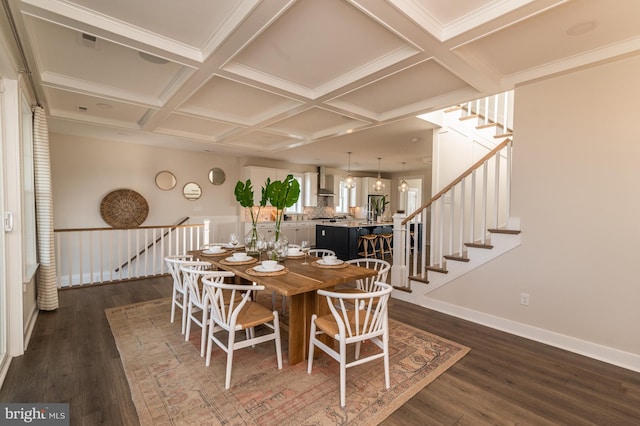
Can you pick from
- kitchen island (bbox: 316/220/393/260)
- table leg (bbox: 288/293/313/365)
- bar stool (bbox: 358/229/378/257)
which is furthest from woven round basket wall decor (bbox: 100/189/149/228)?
table leg (bbox: 288/293/313/365)

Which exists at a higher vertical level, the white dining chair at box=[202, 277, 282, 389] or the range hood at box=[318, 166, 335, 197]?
the range hood at box=[318, 166, 335, 197]

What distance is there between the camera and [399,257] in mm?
4453

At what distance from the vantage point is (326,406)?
198 cm

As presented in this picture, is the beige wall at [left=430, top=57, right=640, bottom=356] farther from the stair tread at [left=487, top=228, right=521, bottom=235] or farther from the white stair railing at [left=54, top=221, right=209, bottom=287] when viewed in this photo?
the white stair railing at [left=54, top=221, right=209, bottom=287]

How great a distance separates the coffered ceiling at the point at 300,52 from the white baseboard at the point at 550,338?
246 cm

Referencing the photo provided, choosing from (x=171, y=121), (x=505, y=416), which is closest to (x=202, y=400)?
(x=505, y=416)

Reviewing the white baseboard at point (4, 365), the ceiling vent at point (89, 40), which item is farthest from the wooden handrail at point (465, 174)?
the white baseboard at point (4, 365)

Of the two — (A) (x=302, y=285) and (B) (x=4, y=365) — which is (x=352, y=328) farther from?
(B) (x=4, y=365)

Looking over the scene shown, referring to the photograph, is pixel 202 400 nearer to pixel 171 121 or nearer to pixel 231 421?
pixel 231 421

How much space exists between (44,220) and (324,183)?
21.6 ft

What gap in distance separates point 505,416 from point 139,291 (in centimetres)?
469

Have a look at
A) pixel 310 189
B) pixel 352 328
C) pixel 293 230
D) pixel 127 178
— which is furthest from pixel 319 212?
pixel 352 328

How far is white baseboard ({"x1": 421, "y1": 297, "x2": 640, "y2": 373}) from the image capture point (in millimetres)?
2527

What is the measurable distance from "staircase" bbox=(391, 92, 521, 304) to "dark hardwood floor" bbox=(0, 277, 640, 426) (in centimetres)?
81
